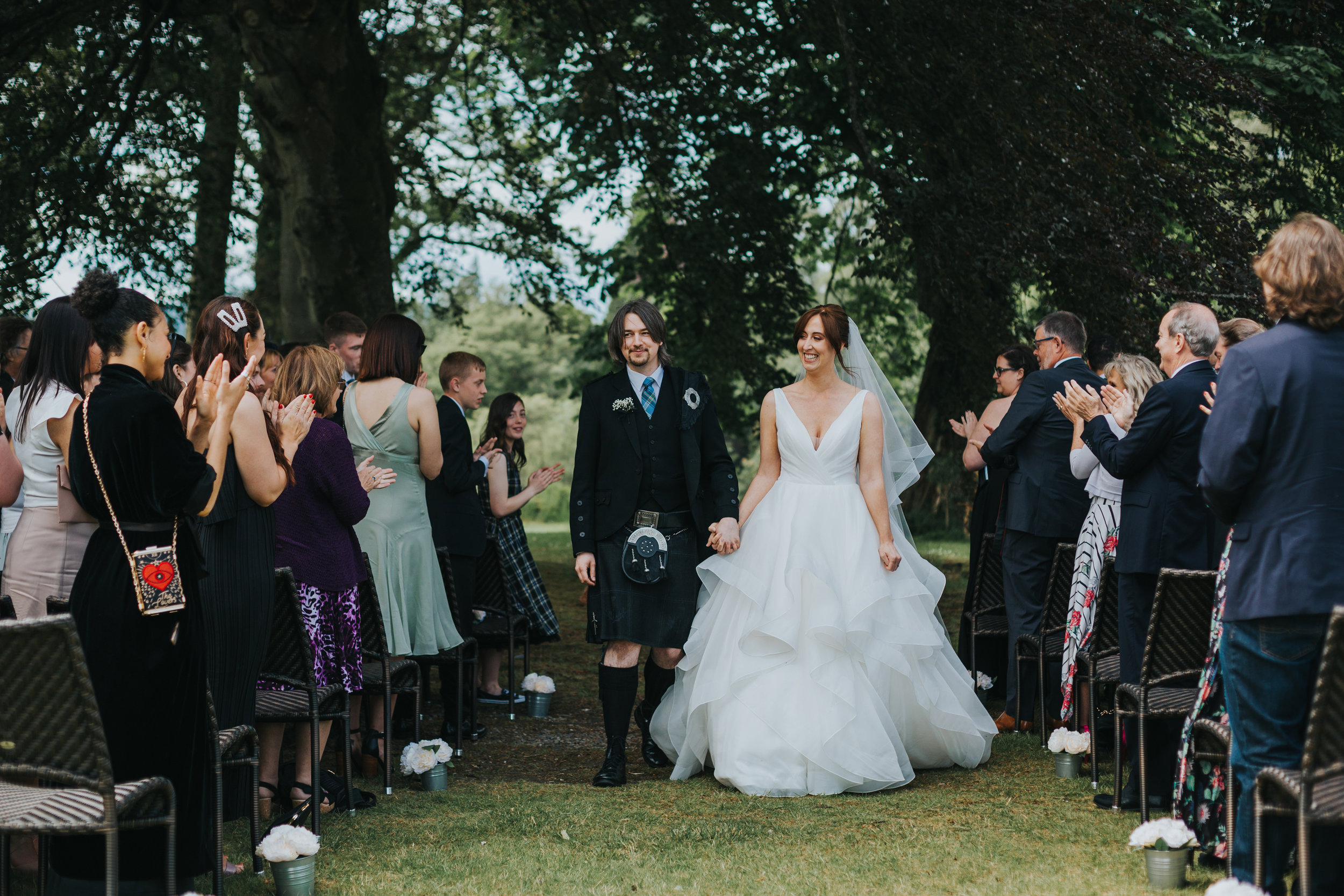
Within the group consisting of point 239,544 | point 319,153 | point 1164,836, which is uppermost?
point 319,153

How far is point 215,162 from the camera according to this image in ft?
47.1

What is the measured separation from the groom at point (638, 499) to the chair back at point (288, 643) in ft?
4.70

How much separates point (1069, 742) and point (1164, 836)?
1.89m

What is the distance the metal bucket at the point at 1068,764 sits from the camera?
600 cm

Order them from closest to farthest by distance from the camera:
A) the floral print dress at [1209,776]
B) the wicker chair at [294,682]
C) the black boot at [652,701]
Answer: the floral print dress at [1209,776], the wicker chair at [294,682], the black boot at [652,701]

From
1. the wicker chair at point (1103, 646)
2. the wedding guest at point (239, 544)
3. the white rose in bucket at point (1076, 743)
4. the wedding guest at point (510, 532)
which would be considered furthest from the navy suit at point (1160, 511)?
the wedding guest at point (510, 532)

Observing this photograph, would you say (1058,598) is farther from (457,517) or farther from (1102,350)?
(457,517)

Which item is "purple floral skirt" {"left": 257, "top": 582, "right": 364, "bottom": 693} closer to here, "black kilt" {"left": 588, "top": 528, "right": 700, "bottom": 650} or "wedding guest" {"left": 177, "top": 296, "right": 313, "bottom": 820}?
"wedding guest" {"left": 177, "top": 296, "right": 313, "bottom": 820}

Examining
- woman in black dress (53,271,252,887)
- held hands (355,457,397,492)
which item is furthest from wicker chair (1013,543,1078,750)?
woman in black dress (53,271,252,887)

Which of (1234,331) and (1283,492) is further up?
(1234,331)

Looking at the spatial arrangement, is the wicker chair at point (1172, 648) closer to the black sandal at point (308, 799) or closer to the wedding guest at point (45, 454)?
the black sandal at point (308, 799)

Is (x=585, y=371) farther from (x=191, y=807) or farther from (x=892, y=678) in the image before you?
(x=191, y=807)

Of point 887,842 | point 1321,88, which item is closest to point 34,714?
point 887,842

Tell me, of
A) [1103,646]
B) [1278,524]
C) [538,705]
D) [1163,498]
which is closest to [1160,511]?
[1163,498]
